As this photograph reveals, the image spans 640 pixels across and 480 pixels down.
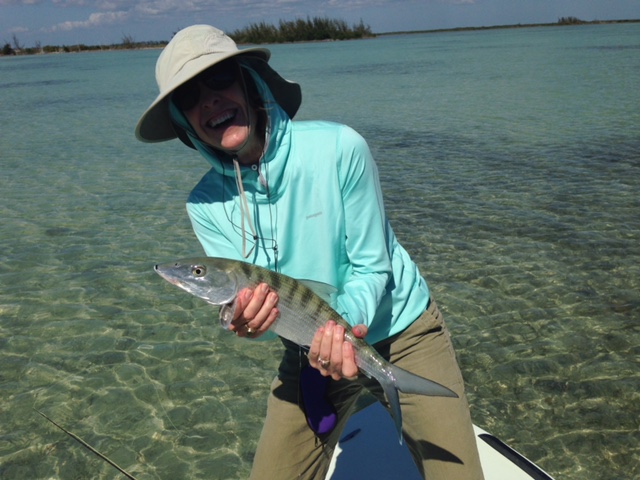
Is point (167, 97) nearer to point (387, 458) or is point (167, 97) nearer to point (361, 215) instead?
point (361, 215)

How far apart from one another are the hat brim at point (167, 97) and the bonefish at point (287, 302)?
783 mm

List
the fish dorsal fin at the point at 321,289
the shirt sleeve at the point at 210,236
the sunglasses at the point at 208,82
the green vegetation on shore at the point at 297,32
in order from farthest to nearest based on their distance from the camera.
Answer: the green vegetation on shore at the point at 297,32, the shirt sleeve at the point at 210,236, the sunglasses at the point at 208,82, the fish dorsal fin at the point at 321,289

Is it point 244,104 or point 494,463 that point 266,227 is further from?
point 494,463

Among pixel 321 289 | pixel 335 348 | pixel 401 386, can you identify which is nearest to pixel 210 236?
pixel 321 289

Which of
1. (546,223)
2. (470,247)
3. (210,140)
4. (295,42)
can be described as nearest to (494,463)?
(210,140)

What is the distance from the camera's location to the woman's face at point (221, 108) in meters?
2.70

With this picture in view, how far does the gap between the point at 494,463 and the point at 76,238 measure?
7.25 m

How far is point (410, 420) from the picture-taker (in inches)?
113

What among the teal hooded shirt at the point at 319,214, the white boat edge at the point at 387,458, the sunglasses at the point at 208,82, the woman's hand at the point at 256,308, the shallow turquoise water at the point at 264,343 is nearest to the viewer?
the woman's hand at the point at 256,308

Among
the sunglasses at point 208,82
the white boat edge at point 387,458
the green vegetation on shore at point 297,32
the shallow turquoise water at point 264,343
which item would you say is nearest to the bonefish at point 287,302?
the sunglasses at point 208,82

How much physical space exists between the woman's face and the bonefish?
2.03ft

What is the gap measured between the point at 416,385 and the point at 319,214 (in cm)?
89

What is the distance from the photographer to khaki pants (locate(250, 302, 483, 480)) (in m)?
2.75

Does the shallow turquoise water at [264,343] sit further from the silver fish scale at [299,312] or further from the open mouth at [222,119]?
the open mouth at [222,119]
